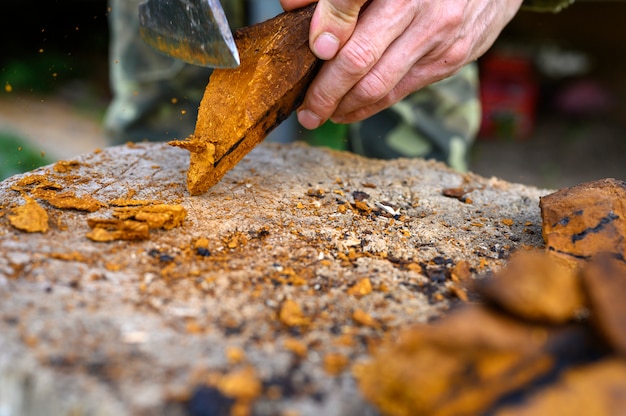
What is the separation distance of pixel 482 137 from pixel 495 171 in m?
0.57

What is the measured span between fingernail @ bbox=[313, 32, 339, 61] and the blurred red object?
385cm

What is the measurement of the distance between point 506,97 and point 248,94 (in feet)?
13.5

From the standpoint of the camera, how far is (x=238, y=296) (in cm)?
120

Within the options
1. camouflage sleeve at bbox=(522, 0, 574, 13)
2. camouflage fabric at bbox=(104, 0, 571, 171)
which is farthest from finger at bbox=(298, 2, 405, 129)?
camouflage fabric at bbox=(104, 0, 571, 171)

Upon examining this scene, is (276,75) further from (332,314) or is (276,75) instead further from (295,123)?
(295,123)

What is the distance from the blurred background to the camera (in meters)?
5.12

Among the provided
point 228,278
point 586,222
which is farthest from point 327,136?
point 228,278

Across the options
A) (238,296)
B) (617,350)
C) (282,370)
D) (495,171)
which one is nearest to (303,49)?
(238,296)

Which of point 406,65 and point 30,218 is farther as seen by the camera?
point 406,65

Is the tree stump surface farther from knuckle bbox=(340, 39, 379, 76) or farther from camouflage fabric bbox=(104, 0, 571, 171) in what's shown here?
camouflage fabric bbox=(104, 0, 571, 171)

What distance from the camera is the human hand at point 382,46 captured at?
1.72 m

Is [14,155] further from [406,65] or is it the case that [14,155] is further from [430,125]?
[406,65]

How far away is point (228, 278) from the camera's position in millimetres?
1266

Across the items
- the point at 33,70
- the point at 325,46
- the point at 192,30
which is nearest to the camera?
the point at 192,30
